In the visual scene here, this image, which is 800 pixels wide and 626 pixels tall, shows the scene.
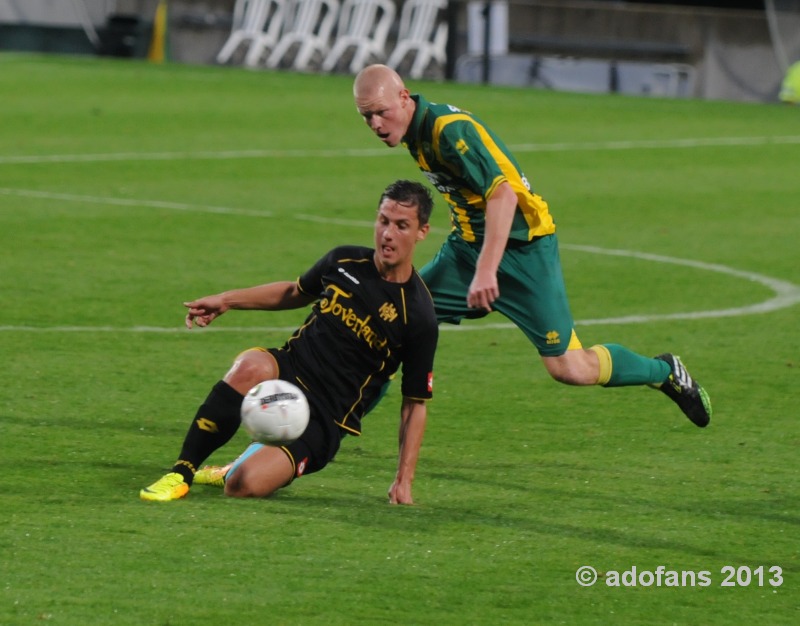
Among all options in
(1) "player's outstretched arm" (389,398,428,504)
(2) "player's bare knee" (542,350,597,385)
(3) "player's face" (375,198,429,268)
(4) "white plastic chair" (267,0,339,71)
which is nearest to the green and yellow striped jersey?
(3) "player's face" (375,198,429,268)

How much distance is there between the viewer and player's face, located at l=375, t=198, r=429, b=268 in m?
6.56

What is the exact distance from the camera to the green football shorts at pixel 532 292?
7.52 metres

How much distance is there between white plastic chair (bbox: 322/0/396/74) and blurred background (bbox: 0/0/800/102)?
0.06 ft

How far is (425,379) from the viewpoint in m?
6.78

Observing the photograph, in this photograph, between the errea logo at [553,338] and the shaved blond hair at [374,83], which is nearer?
the shaved blond hair at [374,83]

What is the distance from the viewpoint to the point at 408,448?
6633 mm

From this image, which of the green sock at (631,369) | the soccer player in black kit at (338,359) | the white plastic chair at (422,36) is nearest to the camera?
Answer: the soccer player in black kit at (338,359)

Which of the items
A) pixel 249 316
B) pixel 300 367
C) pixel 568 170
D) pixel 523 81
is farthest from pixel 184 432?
pixel 523 81

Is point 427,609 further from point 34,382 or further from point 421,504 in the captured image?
point 34,382

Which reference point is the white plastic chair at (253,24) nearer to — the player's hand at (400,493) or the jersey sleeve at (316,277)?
the jersey sleeve at (316,277)

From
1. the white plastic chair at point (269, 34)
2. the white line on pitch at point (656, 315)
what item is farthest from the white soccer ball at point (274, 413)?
the white plastic chair at point (269, 34)

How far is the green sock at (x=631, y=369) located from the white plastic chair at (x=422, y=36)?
22.7m

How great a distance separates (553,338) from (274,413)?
152 cm

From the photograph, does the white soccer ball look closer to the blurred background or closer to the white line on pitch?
the white line on pitch
